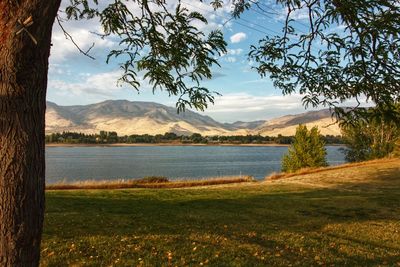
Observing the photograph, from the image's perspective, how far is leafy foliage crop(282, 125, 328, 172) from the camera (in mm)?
74188

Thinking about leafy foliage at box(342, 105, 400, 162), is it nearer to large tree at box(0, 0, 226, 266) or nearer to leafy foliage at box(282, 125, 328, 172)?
leafy foliage at box(282, 125, 328, 172)

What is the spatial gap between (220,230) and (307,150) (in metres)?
65.4

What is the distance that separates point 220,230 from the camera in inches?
540

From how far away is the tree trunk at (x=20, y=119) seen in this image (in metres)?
3.83

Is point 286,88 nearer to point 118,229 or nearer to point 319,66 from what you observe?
point 319,66

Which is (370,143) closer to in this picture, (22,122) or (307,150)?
(307,150)

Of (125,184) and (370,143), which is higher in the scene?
(370,143)

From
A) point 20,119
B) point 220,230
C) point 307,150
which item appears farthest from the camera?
point 307,150

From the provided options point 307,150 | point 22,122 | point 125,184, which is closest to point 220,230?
point 22,122

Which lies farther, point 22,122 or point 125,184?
point 125,184

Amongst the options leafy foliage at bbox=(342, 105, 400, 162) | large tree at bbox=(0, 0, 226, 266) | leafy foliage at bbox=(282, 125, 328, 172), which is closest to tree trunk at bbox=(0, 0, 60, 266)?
large tree at bbox=(0, 0, 226, 266)

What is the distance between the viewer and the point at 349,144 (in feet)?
285

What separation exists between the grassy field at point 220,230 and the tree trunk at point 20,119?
19.3 ft

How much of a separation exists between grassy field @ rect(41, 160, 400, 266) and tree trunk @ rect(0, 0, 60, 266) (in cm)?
589
